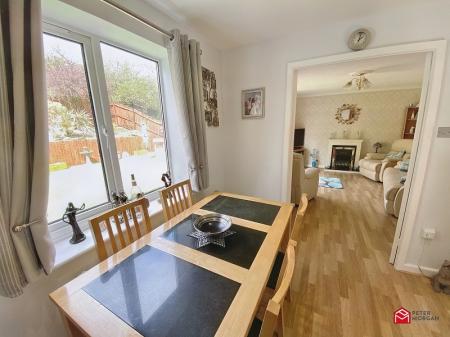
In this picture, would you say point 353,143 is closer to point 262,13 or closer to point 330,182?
point 330,182

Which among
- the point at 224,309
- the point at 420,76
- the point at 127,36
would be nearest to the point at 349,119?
the point at 420,76

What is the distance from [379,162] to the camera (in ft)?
14.9

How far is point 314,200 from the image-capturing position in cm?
344

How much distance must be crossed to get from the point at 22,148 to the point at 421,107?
2561 millimetres

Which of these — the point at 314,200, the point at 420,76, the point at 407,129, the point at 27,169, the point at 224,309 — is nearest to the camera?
the point at 224,309

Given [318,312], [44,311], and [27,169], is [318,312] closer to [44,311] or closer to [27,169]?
[44,311]

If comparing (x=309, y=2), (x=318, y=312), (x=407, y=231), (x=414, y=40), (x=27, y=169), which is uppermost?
(x=309, y=2)

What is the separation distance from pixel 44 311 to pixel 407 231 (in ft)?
8.70

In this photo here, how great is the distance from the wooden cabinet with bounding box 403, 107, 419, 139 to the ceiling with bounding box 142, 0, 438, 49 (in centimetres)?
483

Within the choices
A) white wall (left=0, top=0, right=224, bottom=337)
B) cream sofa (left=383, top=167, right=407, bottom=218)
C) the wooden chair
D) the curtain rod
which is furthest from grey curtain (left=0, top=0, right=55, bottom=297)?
cream sofa (left=383, top=167, right=407, bottom=218)

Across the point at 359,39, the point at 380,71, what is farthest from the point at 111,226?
the point at 380,71

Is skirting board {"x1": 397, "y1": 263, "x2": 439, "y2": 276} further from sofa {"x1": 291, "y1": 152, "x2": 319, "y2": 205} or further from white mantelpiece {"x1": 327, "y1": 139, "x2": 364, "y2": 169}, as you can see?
white mantelpiece {"x1": 327, "y1": 139, "x2": 364, "y2": 169}

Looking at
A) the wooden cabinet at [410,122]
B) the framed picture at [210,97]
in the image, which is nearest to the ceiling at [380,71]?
the wooden cabinet at [410,122]

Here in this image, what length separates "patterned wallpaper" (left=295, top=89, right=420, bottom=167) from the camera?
5055 millimetres
